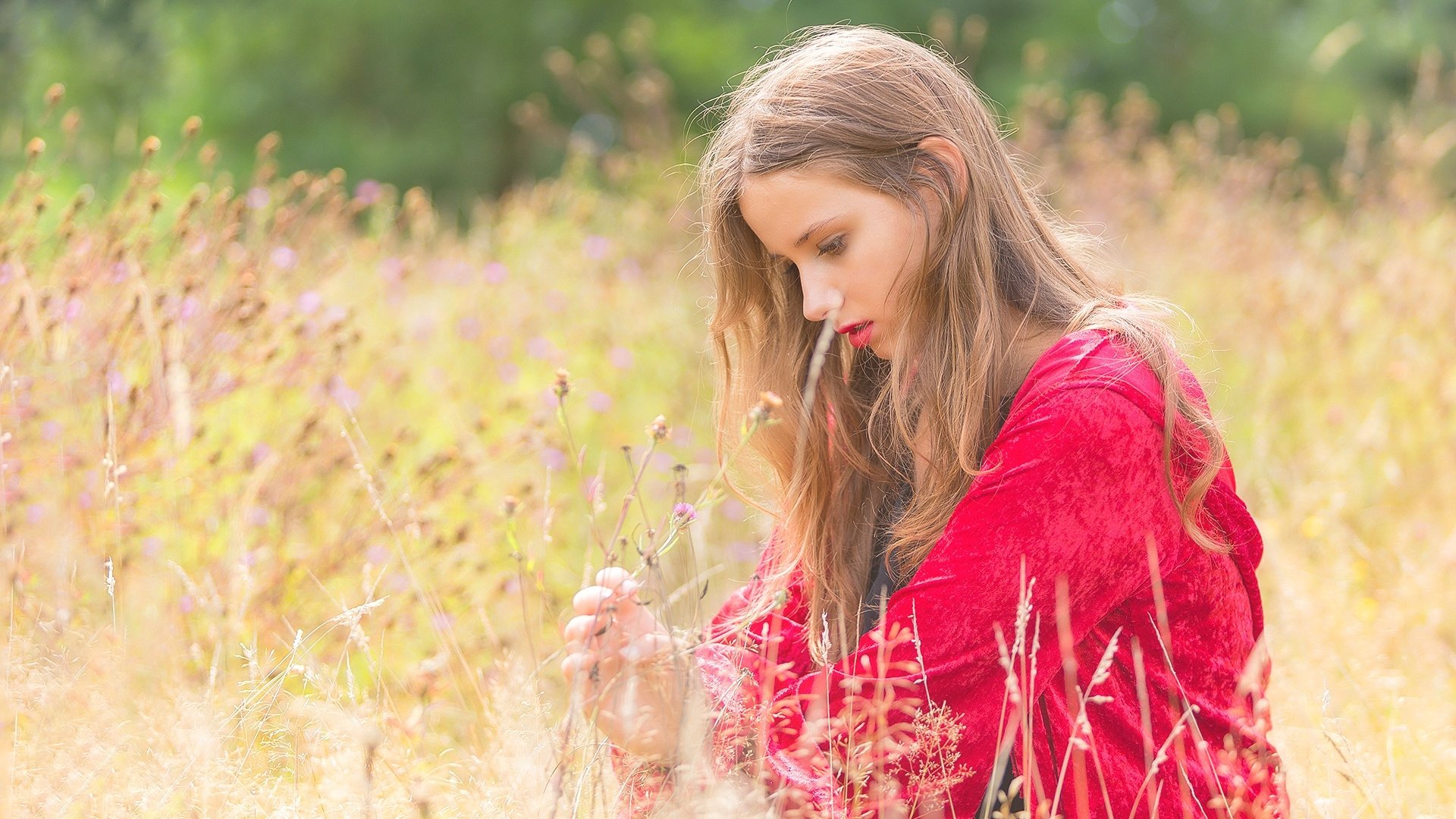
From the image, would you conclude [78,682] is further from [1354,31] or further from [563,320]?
[1354,31]

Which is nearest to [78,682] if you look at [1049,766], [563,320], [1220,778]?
[1049,766]

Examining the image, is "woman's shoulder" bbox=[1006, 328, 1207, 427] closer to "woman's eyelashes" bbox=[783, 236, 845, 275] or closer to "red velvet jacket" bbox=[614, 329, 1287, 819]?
"red velvet jacket" bbox=[614, 329, 1287, 819]

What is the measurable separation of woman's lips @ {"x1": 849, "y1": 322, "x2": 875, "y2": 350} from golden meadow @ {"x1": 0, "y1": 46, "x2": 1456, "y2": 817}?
302 mm

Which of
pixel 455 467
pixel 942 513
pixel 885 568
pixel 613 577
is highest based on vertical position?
pixel 613 577

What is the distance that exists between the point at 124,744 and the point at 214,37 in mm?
12407

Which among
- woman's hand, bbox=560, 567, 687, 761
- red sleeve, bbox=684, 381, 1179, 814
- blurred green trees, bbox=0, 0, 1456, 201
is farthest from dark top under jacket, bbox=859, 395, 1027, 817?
blurred green trees, bbox=0, 0, 1456, 201

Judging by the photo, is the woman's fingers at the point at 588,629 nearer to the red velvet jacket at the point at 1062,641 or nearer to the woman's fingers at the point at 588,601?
the woman's fingers at the point at 588,601

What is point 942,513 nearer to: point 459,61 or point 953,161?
point 953,161

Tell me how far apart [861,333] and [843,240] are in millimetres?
125

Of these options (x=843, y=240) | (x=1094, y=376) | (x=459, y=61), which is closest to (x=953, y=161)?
(x=843, y=240)

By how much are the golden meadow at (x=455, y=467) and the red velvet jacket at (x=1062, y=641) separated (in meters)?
0.15

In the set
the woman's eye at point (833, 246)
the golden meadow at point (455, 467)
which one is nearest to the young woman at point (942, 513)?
the woman's eye at point (833, 246)

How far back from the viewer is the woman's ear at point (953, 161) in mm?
1584

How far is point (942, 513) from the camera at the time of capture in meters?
1.57
